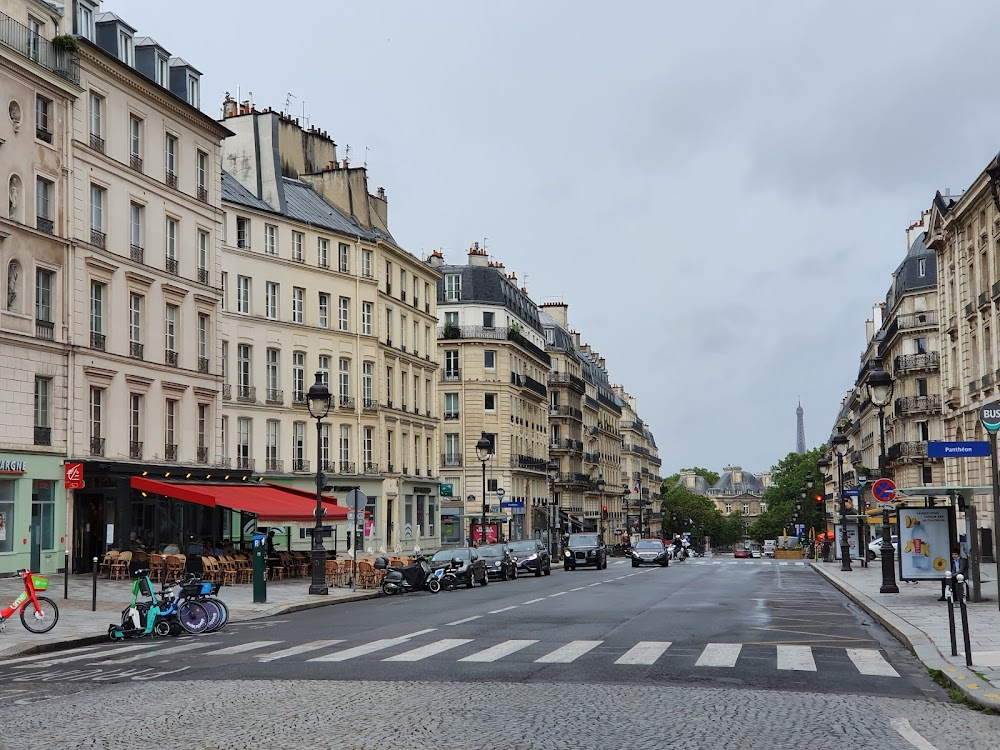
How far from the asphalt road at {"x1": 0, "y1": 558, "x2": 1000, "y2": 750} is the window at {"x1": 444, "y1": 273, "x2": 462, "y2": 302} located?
60.5 m

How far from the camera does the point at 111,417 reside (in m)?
37.2

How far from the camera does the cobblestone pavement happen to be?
9.36 meters

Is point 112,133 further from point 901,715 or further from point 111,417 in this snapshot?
point 901,715

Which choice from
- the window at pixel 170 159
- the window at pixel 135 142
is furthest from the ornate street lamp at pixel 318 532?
the window at pixel 170 159

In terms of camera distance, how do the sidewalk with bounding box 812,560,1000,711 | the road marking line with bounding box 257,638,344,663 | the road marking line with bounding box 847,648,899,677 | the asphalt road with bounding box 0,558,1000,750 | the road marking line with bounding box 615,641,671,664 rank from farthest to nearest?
the road marking line with bounding box 257,638,344,663
the road marking line with bounding box 615,641,671,664
the road marking line with bounding box 847,648,899,677
the sidewalk with bounding box 812,560,1000,711
the asphalt road with bounding box 0,558,1000,750

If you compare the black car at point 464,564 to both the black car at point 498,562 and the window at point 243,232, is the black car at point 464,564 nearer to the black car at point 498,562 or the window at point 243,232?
the black car at point 498,562

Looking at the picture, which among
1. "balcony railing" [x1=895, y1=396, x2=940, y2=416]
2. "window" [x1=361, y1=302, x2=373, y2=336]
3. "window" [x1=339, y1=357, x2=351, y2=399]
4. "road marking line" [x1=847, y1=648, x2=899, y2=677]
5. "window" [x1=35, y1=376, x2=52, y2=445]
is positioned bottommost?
"road marking line" [x1=847, y1=648, x2=899, y2=677]

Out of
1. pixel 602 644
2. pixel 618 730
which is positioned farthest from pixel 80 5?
pixel 618 730

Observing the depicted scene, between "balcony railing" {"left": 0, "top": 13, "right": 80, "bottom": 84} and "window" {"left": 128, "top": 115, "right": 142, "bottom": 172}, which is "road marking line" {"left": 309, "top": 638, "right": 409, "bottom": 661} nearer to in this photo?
"balcony railing" {"left": 0, "top": 13, "right": 80, "bottom": 84}

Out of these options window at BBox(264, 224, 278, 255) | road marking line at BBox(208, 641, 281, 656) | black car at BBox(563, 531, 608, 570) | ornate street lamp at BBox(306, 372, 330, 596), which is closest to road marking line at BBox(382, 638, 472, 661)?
road marking line at BBox(208, 641, 281, 656)

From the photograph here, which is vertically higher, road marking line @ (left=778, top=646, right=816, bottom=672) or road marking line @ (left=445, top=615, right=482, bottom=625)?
road marking line @ (left=778, top=646, right=816, bottom=672)

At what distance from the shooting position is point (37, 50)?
3453 centimetres

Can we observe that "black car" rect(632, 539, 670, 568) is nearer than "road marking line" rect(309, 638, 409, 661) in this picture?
No

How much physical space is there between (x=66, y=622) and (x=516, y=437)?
6355 cm
